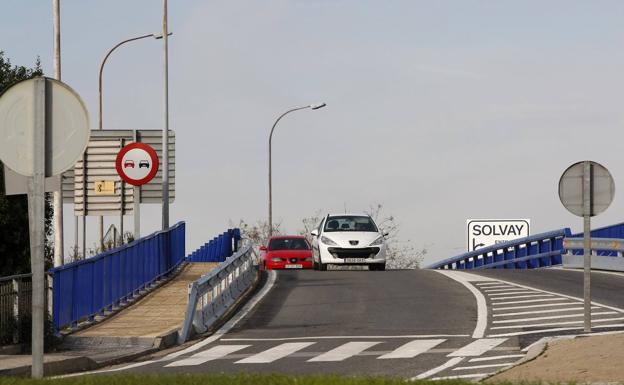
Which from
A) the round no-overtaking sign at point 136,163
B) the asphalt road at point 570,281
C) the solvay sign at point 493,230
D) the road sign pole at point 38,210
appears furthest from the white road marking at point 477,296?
the solvay sign at point 493,230

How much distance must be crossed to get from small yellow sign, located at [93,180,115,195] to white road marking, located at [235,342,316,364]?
1977 centimetres

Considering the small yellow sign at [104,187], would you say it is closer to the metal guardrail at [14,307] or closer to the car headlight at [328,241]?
the car headlight at [328,241]

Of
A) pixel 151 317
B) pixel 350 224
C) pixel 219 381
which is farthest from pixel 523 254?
pixel 219 381

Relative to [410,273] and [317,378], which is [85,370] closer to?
[317,378]

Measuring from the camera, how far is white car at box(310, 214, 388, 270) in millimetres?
39281

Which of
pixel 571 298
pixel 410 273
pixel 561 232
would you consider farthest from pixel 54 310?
pixel 561 232

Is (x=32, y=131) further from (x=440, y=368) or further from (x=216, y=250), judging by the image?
(x=216, y=250)

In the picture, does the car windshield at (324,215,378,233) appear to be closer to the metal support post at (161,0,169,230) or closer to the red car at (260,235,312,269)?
the metal support post at (161,0,169,230)

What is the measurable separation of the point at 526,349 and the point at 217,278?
8742mm

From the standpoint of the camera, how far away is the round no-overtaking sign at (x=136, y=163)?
30953mm

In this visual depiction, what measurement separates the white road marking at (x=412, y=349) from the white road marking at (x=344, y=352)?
49 cm

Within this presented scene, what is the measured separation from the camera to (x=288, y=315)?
997 inches

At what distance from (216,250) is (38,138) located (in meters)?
32.5

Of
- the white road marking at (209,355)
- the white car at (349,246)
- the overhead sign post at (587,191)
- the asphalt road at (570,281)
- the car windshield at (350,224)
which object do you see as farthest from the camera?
the car windshield at (350,224)
